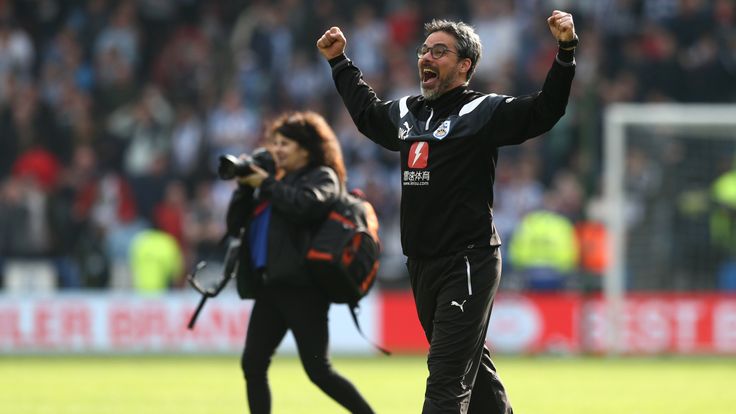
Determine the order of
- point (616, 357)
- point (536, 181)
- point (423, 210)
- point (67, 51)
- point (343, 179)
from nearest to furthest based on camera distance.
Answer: point (423, 210) → point (343, 179) → point (616, 357) → point (536, 181) → point (67, 51)

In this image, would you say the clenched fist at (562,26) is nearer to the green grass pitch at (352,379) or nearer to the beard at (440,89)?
the beard at (440,89)

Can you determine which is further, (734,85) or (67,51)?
(67,51)

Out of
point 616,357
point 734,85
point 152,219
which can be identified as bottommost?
point 616,357

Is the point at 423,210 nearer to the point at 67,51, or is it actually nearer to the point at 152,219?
the point at 152,219

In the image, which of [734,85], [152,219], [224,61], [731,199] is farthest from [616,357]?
[224,61]

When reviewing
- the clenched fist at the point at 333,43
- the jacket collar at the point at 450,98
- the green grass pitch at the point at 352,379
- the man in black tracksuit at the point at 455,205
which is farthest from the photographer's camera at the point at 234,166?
Result: the green grass pitch at the point at 352,379

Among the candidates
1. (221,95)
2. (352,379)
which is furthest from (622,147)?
(221,95)

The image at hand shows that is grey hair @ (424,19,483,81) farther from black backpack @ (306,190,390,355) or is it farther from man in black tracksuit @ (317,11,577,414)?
black backpack @ (306,190,390,355)

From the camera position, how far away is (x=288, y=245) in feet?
30.5

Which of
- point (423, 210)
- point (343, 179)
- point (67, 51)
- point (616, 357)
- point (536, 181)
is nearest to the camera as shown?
point (423, 210)

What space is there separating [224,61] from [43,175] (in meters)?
3.94

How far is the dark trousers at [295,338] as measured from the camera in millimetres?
9016

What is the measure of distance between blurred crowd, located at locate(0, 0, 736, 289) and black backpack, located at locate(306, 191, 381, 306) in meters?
10.8

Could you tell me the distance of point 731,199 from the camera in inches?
763
